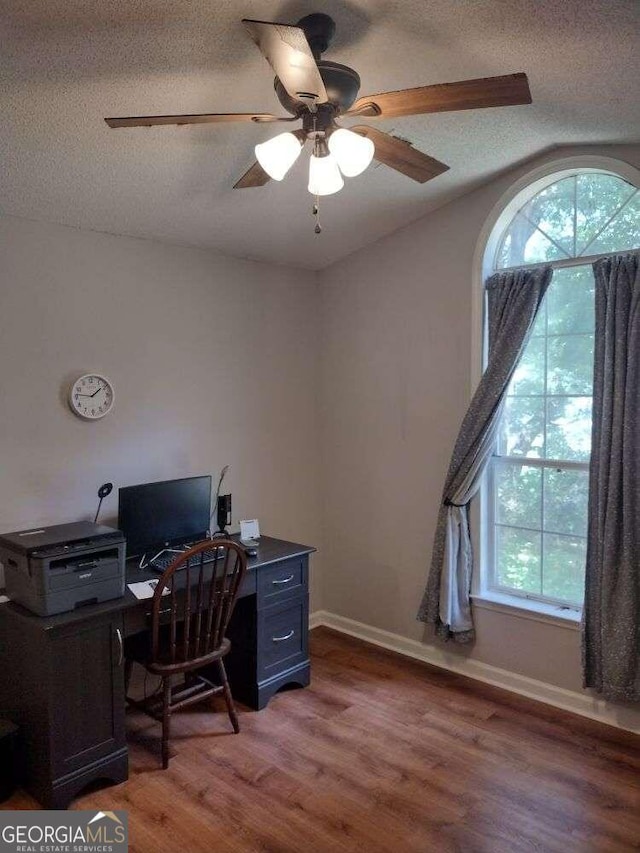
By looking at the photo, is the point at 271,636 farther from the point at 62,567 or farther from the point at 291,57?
the point at 291,57

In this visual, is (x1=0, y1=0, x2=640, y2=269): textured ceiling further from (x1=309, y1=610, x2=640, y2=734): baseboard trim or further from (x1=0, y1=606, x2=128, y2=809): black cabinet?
(x1=309, y1=610, x2=640, y2=734): baseboard trim

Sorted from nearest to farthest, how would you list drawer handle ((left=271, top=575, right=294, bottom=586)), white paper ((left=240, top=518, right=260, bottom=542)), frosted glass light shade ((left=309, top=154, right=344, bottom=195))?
frosted glass light shade ((left=309, top=154, right=344, bottom=195))
drawer handle ((left=271, top=575, right=294, bottom=586))
white paper ((left=240, top=518, right=260, bottom=542))

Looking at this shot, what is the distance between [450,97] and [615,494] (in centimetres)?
189

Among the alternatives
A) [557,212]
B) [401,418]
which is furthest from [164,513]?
[557,212]

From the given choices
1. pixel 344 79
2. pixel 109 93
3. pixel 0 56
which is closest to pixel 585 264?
pixel 344 79

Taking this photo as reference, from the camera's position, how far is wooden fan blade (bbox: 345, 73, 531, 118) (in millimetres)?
1549

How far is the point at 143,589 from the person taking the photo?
2.61m

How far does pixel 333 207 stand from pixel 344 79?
4.64 ft

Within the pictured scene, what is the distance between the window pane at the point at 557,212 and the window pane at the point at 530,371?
48cm

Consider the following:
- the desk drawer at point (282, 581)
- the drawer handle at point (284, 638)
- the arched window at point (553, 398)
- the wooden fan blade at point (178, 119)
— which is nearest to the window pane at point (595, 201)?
the arched window at point (553, 398)

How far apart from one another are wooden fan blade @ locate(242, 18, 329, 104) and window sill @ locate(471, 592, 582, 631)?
258 cm

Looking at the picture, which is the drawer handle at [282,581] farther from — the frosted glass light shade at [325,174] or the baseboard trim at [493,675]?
the frosted glass light shade at [325,174]

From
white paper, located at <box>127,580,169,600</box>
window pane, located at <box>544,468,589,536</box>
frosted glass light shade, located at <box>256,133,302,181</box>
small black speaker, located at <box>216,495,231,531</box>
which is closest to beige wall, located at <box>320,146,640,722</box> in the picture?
window pane, located at <box>544,468,589,536</box>

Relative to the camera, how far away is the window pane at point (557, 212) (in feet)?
10.0
